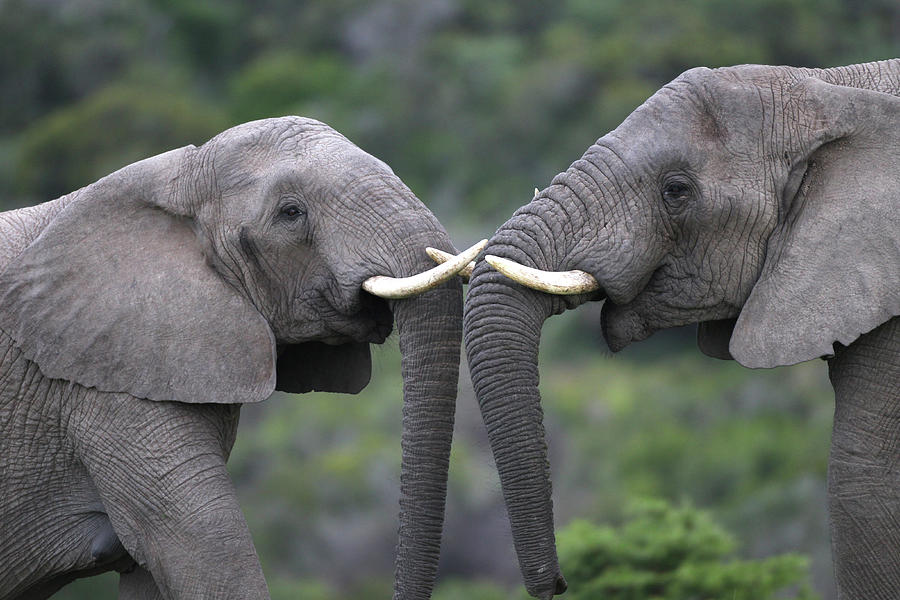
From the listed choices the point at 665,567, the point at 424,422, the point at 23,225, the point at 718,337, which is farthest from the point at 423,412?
the point at 665,567

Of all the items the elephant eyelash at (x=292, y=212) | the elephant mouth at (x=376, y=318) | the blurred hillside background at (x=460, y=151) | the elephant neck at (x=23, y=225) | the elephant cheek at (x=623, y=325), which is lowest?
the elephant cheek at (x=623, y=325)

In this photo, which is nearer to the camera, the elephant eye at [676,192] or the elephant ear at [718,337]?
the elephant eye at [676,192]

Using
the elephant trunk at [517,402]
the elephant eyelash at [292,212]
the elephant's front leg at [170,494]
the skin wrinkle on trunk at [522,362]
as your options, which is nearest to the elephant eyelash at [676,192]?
the skin wrinkle on trunk at [522,362]

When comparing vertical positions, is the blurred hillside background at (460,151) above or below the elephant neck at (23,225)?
above

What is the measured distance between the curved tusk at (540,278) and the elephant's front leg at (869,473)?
1.02 meters

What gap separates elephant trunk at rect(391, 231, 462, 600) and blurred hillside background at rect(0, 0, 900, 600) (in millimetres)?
319

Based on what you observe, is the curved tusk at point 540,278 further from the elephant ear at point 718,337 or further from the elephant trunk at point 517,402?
the elephant ear at point 718,337

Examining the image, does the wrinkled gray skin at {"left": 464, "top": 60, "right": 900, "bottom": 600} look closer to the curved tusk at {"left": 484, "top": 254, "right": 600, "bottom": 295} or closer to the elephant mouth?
the curved tusk at {"left": 484, "top": 254, "right": 600, "bottom": 295}

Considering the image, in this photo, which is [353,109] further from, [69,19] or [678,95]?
[678,95]

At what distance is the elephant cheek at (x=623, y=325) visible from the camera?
645cm

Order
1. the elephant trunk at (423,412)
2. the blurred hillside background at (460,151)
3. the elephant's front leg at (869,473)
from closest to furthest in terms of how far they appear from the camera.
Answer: the elephant's front leg at (869,473), the elephant trunk at (423,412), the blurred hillside background at (460,151)

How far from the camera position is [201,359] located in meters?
6.39

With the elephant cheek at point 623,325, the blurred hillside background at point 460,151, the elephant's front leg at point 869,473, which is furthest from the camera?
the blurred hillside background at point 460,151

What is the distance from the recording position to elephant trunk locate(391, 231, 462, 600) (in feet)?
20.8
